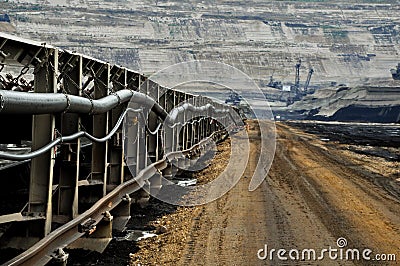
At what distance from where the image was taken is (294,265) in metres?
8.80

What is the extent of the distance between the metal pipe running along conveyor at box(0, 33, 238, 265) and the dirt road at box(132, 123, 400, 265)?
115cm

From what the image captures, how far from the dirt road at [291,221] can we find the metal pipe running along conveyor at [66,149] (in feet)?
3.76

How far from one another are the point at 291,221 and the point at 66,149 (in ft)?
15.7

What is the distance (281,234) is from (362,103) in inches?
4792

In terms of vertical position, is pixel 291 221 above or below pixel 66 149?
below

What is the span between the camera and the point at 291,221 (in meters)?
12.0

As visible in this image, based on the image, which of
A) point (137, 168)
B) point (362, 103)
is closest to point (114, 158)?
point (137, 168)

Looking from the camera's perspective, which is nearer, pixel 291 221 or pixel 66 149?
pixel 66 149

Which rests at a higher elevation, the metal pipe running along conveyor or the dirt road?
the metal pipe running along conveyor

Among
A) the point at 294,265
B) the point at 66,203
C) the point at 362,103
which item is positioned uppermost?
the point at 362,103

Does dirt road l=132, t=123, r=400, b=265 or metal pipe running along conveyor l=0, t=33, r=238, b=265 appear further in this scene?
dirt road l=132, t=123, r=400, b=265

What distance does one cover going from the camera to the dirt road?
9.48 meters

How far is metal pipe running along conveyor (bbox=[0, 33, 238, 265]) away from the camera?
7.23 m

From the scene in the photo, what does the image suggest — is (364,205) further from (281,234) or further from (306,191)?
(281,234)
